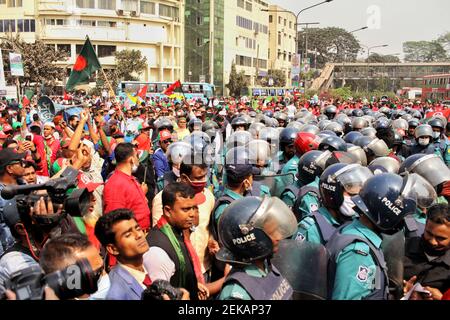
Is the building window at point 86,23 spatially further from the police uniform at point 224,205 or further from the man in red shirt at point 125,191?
the police uniform at point 224,205

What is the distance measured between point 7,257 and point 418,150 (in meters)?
7.19

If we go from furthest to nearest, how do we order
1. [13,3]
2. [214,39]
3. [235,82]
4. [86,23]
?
1. [214,39]
2. [235,82]
3. [13,3]
4. [86,23]

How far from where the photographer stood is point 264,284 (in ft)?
9.26

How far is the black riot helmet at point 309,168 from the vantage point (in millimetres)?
5270

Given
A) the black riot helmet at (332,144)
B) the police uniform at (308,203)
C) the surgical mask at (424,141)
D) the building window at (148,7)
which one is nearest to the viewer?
the police uniform at (308,203)

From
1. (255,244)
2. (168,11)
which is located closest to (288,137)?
(255,244)

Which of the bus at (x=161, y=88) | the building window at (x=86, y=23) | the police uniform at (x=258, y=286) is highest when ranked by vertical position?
the building window at (x=86, y=23)

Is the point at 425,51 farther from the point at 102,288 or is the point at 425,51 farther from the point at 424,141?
the point at 102,288

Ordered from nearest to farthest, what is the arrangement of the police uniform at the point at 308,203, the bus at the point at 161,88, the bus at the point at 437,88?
the police uniform at the point at 308,203
the bus at the point at 161,88
the bus at the point at 437,88

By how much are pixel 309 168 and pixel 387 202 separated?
205 cm

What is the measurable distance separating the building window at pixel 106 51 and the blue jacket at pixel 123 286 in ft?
192

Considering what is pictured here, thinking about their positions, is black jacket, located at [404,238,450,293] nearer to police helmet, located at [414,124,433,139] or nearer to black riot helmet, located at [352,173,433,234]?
black riot helmet, located at [352,173,433,234]

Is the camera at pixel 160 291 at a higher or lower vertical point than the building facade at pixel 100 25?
lower

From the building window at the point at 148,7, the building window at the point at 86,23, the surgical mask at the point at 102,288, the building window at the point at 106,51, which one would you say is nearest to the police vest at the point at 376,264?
the surgical mask at the point at 102,288
